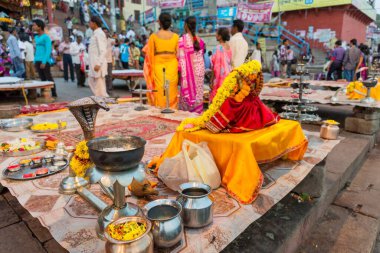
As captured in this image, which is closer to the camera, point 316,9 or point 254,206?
point 254,206

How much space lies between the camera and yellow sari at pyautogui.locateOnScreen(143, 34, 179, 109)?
5.09 metres

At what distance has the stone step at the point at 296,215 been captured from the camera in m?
1.86

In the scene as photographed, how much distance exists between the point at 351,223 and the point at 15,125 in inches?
174

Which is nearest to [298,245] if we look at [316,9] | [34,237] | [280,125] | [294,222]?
[294,222]

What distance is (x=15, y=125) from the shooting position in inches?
161

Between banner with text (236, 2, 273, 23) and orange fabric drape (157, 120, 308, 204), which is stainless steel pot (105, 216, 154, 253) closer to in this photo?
orange fabric drape (157, 120, 308, 204)

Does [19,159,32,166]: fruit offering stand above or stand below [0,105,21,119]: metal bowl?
below

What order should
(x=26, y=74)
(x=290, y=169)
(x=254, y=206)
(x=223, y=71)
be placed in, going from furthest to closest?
1. (x=26, y=74)
2. (x=223, y=71)
3. (x=290, y=169)
4. (x=254, y=206)

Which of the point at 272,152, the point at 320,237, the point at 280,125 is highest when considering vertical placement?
the point at 280,125

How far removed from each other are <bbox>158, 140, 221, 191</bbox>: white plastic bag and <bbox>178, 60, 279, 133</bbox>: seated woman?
253 mm

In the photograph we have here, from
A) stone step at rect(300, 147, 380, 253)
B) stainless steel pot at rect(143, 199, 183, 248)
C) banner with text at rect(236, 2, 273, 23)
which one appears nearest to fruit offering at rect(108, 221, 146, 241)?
stainless steel pot at rect(143, 199, 183, 248)

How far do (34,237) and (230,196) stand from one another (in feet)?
5.02

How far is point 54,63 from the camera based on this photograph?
1432cm

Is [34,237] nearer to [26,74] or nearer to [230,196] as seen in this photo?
[230,196]
